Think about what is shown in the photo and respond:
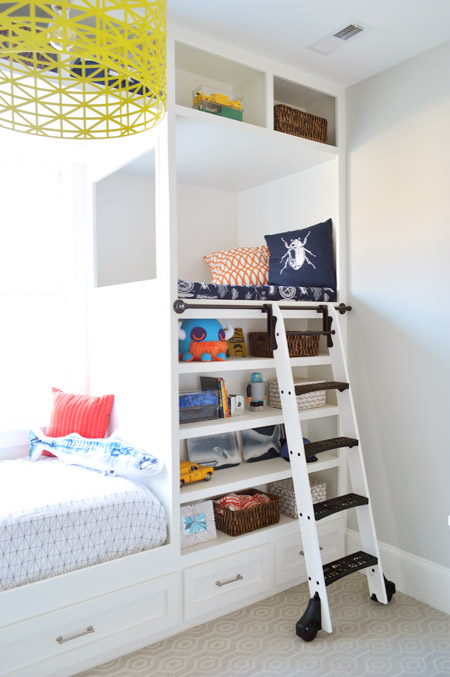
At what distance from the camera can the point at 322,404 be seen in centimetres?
288

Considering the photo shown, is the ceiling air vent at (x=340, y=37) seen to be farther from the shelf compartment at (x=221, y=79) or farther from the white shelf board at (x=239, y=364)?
the white shelf board at (x=239, y=364)

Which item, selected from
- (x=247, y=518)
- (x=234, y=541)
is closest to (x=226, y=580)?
(x=234, y=541)

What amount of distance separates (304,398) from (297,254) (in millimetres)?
757

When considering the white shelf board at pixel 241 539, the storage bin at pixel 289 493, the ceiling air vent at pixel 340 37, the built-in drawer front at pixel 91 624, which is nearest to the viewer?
the built-in drawer front at pixel 91 624

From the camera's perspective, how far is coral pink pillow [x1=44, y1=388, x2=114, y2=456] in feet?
8.71

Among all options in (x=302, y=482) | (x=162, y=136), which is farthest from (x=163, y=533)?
(x=162, y=136)

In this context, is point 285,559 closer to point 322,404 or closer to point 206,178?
point 322,404

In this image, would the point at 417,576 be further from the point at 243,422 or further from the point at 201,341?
the point at 201,341

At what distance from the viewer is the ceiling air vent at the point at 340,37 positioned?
2227 millimetres

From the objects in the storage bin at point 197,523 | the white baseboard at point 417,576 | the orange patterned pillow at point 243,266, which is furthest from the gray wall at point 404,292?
the storage bin at point 197,523

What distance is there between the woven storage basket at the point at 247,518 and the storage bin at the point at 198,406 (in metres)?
0.46

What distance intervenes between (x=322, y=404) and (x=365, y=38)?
1.76 metres

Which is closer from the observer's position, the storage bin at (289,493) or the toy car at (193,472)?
the toy car at (193,472)

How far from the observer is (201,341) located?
2529 mm
